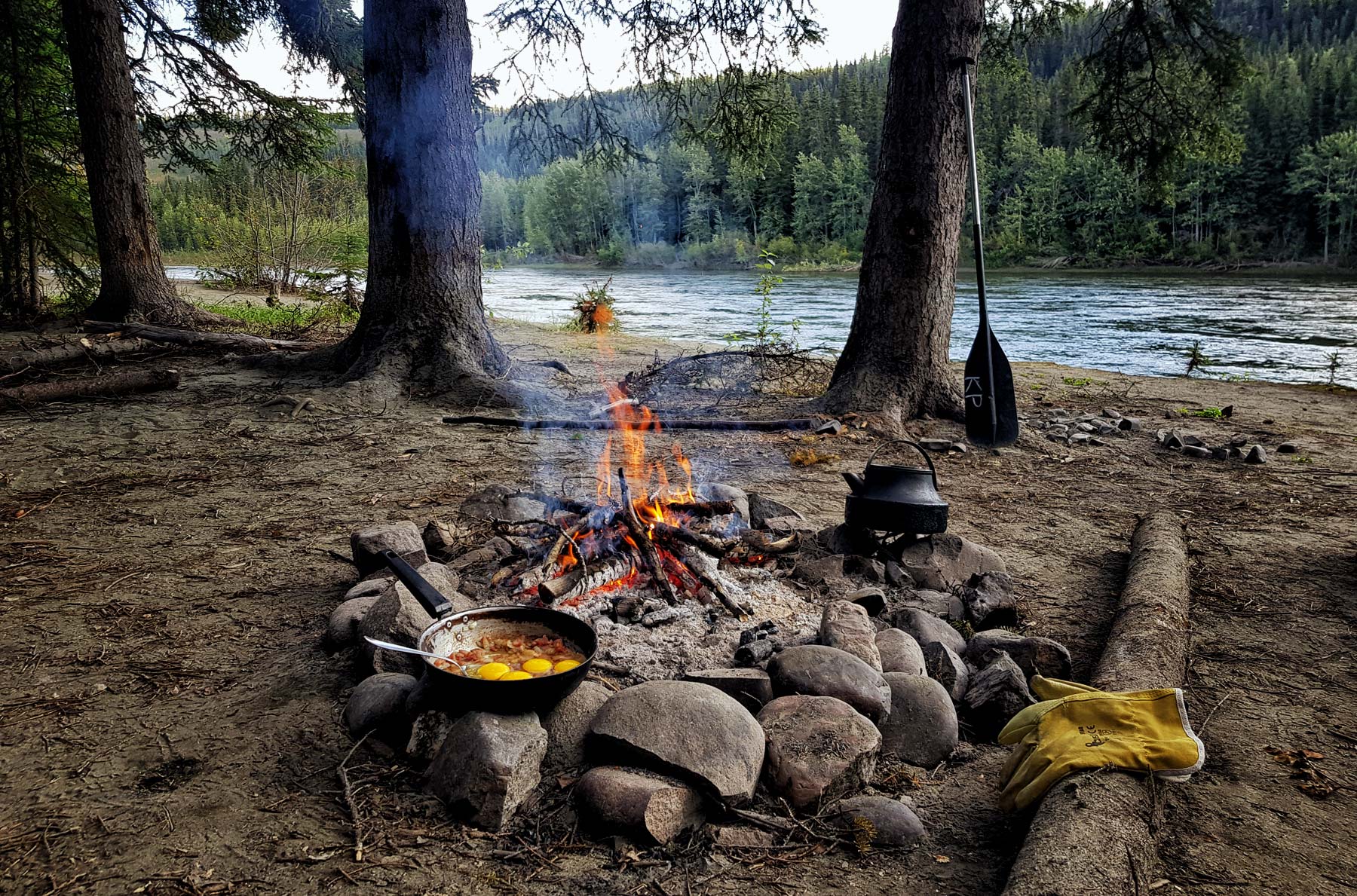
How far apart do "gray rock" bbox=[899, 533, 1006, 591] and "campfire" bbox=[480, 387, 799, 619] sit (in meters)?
0.60

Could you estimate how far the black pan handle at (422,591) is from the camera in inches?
103

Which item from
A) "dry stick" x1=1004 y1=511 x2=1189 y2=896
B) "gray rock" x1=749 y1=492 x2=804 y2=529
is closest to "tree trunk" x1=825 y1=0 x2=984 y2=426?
"gray rock" x1=749 y1=492 x2=804 y2=529

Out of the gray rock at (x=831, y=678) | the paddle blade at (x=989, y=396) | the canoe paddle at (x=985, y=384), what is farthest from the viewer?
the paddle blade at (x=989, y=396)

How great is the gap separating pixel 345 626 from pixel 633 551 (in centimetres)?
125

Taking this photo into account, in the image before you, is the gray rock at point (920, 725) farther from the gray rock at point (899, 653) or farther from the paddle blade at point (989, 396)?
the paddle blade at point (989, 396)

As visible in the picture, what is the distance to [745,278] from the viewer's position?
43.3 meters

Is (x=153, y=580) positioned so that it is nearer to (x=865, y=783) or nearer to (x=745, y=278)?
(x=865, y=783)

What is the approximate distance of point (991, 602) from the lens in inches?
136

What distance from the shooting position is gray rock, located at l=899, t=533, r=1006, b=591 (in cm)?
372

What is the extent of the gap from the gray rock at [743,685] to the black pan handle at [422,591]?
2.93 feet

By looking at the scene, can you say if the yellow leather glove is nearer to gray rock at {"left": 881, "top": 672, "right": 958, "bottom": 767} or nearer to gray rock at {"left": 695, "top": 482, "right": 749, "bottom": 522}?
gray rock at {"left": 881, "top": 672, "right": 958, "bottom": 767}

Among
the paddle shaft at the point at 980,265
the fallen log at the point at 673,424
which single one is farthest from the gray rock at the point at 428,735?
the fallen log at the point at 673,424

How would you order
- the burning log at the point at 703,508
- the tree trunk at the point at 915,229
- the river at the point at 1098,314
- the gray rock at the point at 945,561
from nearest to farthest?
1. the gray rock at the point at 945,561
2. the burning log at the point at 703,508
3. the tree trunk at the point at 915,229
4. the river at the point at 1098,314

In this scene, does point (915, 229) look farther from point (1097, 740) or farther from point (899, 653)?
point (1097, 740)
